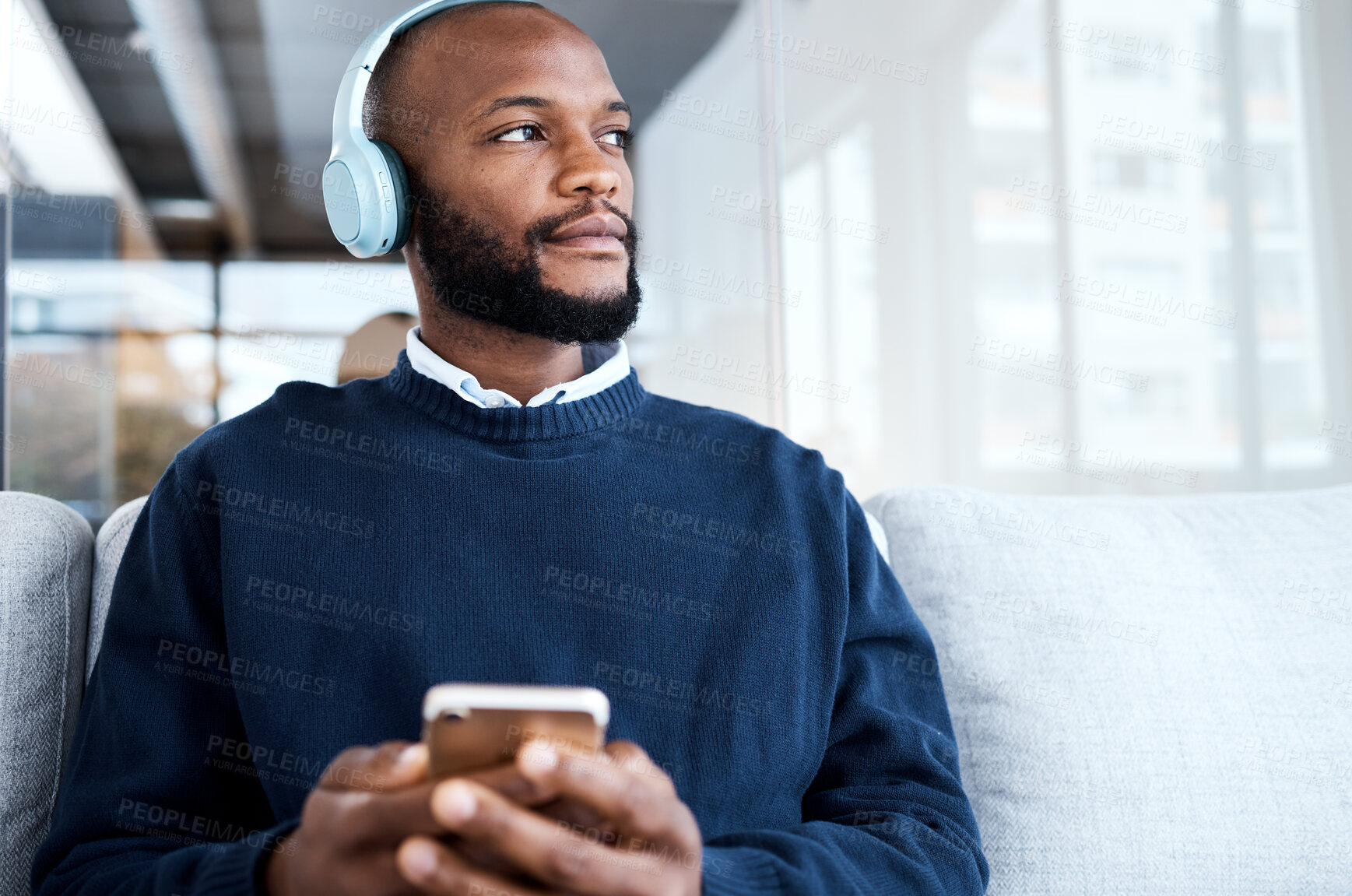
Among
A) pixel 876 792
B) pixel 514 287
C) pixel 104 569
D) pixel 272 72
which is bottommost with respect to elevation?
pixel 876 792

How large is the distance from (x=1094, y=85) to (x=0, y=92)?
9.56 ft

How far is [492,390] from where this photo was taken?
1063 mm

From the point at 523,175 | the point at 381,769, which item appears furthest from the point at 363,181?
the point at 381,769

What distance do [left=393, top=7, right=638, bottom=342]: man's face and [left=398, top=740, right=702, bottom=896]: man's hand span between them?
0.58m

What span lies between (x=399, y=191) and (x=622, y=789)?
2.48 ft

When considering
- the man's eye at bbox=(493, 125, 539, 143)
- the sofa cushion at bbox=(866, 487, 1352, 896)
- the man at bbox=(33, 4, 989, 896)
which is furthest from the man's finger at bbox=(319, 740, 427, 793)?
the man's eye at bbox=(493, 125, 539, 143)

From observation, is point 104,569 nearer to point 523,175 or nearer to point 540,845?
point 523,175

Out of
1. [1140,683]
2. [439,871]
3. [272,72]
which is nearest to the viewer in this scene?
[439,871]

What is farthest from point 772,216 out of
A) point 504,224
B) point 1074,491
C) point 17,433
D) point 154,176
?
point 154,176

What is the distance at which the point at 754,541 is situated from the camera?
3.22ft

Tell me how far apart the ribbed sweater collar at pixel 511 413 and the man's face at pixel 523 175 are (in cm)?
7

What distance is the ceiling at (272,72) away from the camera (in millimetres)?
4016

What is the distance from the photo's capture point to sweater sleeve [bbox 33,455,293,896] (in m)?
0.81

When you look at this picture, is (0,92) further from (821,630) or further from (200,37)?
(821,630)
